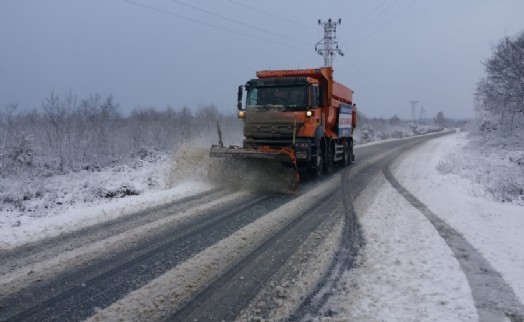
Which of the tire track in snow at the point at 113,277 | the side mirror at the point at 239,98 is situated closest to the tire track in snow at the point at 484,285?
the tire track in snow at the point at 113,277

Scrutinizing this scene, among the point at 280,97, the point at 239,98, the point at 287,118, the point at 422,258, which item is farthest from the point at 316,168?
the point at 422,258

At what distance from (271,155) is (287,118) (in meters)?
1.40

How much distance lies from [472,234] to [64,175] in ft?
52.9

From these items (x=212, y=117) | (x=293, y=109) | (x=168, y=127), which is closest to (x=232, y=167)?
(x=293, y=109)

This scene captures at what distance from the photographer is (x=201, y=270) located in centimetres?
502

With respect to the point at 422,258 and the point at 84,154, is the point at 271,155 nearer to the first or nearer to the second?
the point at 422,258

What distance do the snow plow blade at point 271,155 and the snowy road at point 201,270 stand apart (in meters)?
2.68

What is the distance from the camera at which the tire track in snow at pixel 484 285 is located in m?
3.83

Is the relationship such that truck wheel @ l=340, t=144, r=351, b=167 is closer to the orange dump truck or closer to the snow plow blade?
the orange dump truck

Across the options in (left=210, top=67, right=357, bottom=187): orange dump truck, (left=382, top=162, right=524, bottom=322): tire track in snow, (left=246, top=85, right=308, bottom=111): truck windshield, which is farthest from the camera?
(left=246, top=85, right=308, bottom=111): truck windshield

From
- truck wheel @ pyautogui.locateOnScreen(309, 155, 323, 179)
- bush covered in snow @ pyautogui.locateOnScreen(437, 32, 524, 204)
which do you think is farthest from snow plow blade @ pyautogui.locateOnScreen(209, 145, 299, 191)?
bush covered in snow @ pyautogui.locateOnScreen(437, 32, 524, 204)

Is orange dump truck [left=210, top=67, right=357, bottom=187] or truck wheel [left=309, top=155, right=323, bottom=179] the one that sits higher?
orange dump truck [left=210, top=67, right=357, bottom=187]

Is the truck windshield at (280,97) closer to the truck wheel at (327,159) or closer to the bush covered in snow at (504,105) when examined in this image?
the truck wheel at (327,159)

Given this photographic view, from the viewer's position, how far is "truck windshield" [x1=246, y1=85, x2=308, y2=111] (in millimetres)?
12047
